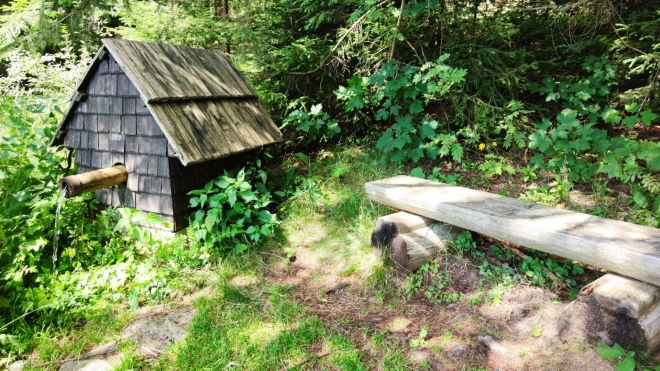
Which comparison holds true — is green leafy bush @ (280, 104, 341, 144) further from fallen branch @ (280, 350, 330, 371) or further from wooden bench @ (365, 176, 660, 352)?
fallen branch @ (280, 350, 330, 371)

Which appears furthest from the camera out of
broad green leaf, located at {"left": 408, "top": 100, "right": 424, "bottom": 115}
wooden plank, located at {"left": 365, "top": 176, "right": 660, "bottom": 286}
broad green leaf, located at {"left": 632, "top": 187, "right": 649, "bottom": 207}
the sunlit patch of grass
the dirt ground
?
broad green leaf, located at {"left": 408, "top": 100, "right": 424, "bottom": 115}

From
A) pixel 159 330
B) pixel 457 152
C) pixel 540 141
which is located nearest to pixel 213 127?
pixel 159 330

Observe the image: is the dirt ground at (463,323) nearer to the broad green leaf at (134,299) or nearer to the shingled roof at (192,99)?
the broad green leaf at (134,299)

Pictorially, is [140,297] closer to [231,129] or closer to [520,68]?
[231,129]

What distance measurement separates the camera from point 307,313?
3346 mm

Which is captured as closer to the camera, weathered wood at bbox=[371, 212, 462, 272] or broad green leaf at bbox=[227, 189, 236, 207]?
weathered wood at bbox=[371, 212, 462, 272]

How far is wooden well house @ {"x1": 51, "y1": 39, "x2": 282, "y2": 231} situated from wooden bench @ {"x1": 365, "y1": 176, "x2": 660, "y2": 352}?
90.1 inches

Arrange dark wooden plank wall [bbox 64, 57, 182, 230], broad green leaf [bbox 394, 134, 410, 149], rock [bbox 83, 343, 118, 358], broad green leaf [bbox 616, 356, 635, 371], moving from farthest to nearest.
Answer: broad green leaf [bbox 394, 134, 410, 149] → dark wooden plank wall [bbox 64, 57, 182, 230] → rock [bbox 83, 343, 118, 358] → broad green leaf [bbox 616, 356, 635, 371]

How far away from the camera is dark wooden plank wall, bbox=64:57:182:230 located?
402 cm

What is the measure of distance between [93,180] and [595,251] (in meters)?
4.16

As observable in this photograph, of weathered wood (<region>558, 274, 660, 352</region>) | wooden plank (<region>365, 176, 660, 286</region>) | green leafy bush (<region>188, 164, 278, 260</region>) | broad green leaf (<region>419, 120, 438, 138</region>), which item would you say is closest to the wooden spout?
green leafy bush (<region>188, 164, 278, 260</region>)

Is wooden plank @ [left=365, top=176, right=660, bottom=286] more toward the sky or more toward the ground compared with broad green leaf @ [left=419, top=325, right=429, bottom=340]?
more toward the sky

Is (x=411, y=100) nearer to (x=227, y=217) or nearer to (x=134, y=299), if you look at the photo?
(x=227, y=217)

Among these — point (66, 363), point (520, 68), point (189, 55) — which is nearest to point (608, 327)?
point (520, 68)
